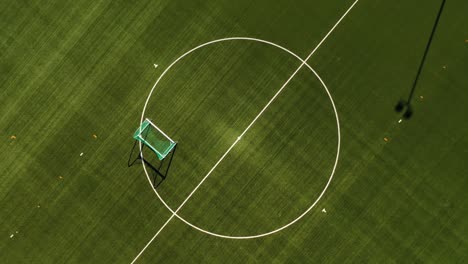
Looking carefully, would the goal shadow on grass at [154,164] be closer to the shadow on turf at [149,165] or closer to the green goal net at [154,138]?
the shadow on turf at [149,165]

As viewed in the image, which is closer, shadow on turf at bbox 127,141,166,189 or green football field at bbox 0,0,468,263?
green football field at bbox 0,0,468,263

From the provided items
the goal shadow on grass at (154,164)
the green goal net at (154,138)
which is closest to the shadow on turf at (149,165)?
the goal shadow on grass at (154,164)

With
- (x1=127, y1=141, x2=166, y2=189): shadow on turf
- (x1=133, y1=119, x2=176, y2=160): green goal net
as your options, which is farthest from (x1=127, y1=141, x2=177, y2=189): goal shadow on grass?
(x1=133, y1=119, x2=176, y2=160): green goal net

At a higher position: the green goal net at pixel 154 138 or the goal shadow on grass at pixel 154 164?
the green goal net at pixel 154 138

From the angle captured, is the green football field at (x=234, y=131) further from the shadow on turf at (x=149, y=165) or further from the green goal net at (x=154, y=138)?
the green goal net at (x=154, y=138)

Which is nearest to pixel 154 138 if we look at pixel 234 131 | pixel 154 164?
pixel 154 164

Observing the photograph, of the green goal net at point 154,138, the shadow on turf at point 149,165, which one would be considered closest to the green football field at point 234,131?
the shadow on turf at point 149,165

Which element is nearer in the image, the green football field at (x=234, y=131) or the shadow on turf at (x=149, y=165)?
the green football field at (x=234, y=131)

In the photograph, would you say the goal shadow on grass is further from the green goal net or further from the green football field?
the green goal net
